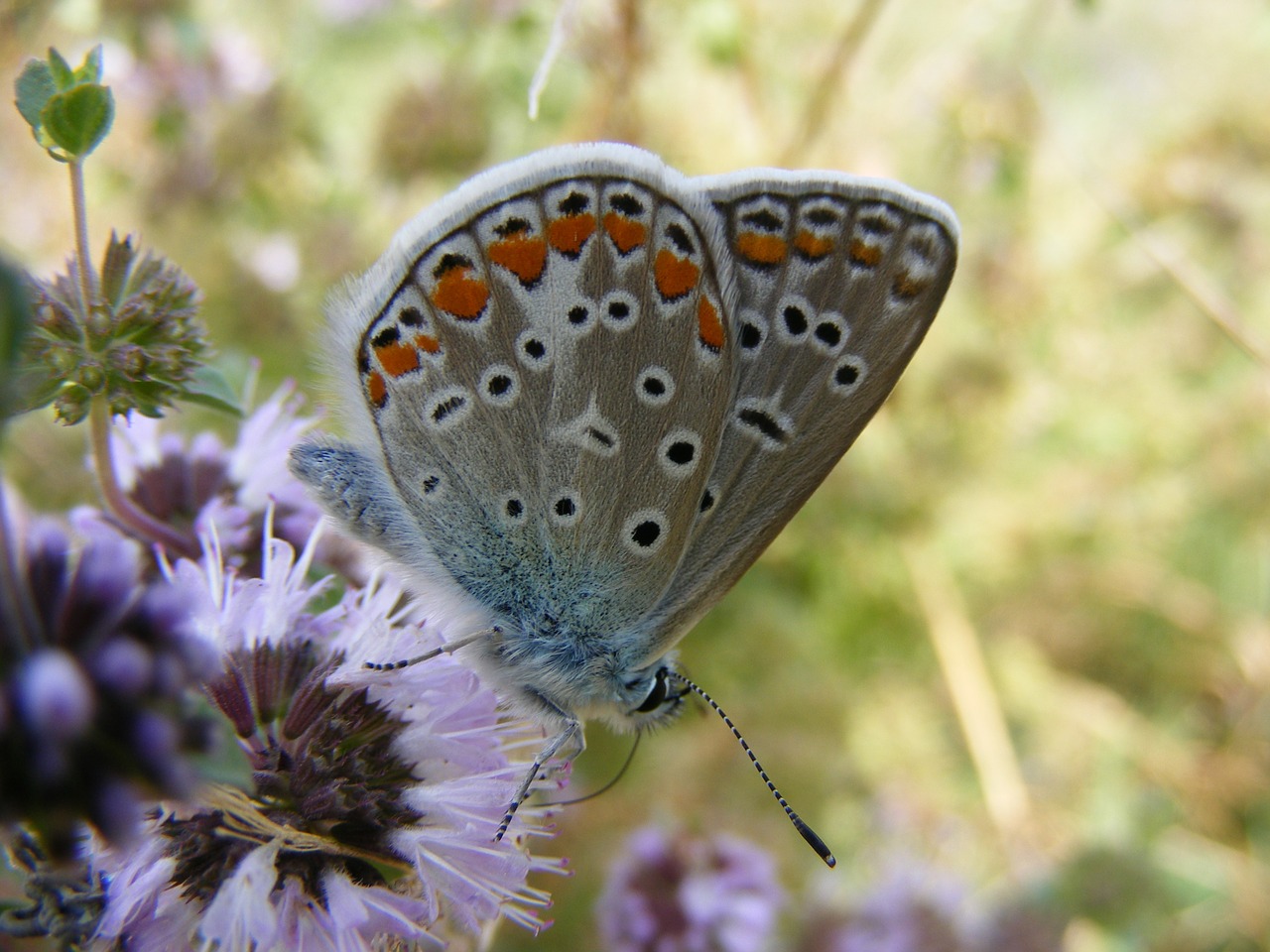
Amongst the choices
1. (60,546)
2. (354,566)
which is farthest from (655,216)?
(60,546)

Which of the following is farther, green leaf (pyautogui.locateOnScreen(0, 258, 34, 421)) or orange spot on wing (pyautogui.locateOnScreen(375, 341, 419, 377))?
orange spot on wing (pyautogui.locateOnScreen(375, 341, 419, 377))

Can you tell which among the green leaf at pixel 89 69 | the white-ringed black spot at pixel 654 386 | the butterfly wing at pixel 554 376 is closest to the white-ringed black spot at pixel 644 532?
the butterfly wing at pixel 554 376

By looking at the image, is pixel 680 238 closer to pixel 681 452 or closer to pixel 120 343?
pixel 681 452

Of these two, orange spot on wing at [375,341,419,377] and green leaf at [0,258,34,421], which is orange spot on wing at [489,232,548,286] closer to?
orange spot on wing at [375,341,419,377]

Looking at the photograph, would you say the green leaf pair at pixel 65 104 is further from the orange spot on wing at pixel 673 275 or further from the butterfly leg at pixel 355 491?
the orange spot on wing at pixel 673 275

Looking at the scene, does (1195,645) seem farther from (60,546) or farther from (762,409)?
(60,546)

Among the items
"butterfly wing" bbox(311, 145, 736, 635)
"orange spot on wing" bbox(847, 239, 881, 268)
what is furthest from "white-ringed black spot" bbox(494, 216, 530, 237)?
"orange spot on wing" bbox(847, 239, 881, 268)

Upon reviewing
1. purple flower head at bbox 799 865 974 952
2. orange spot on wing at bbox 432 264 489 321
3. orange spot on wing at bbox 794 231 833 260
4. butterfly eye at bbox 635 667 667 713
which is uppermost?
orange spot on wing at bbox 794 231 833 260
